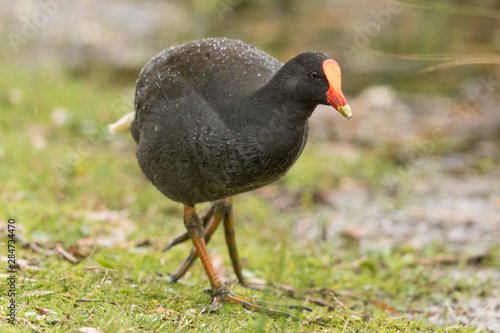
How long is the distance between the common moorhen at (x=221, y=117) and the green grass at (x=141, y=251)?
1.18 feet

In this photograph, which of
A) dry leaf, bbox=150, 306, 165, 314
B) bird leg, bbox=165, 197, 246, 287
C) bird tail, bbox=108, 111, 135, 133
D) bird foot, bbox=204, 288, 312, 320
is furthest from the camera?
bird tail, bbox=108, 111, 135, 133

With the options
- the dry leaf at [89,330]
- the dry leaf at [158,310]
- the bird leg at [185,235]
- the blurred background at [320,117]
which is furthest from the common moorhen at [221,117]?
the blurred background at [320,117]

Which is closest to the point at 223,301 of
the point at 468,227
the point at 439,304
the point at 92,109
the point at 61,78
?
the point at 439,304

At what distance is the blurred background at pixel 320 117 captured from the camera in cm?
545

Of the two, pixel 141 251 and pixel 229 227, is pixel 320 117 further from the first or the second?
pixel 229 227

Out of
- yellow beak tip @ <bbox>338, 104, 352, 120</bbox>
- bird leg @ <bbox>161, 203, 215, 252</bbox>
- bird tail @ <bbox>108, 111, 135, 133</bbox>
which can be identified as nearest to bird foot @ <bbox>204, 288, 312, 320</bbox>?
bird leg @ <bbox>161, 203, 215, 252</bbox>

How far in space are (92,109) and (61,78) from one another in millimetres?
1863

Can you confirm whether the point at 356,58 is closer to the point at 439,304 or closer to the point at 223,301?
the point at 439,304

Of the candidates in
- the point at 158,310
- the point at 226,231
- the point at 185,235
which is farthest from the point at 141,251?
the point at 158,310

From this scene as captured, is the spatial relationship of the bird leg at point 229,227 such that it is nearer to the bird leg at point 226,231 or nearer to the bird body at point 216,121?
A: the bird leg at point 226,231

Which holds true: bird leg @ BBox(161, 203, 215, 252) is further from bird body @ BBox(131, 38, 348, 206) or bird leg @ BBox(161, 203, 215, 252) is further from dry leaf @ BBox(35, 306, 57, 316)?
dry leaf @ BBox(35, 306, 57, 316)

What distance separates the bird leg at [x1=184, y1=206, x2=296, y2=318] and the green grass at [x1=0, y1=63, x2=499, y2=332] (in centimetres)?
7

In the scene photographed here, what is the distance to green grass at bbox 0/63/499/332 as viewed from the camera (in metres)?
3.15

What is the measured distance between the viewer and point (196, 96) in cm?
347
